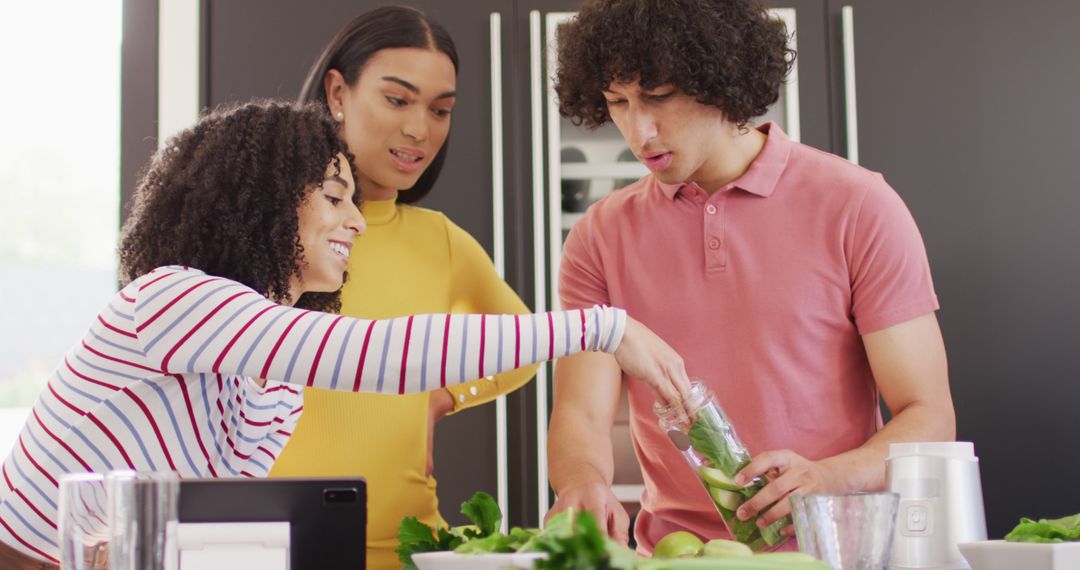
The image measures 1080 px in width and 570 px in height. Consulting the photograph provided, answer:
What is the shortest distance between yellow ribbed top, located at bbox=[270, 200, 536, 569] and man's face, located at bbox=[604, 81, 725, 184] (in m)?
0.54

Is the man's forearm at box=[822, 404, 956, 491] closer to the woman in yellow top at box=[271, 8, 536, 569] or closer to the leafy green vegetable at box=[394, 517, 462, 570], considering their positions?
the leafy green vegetable at box=[394, 517, 462, 570]

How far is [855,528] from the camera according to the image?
0.96 meters

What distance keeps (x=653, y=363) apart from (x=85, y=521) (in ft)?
2.11

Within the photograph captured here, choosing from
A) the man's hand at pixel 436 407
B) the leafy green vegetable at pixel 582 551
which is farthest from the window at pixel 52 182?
the leafy green vegetable at pixel 582 551

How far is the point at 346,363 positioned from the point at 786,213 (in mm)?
868

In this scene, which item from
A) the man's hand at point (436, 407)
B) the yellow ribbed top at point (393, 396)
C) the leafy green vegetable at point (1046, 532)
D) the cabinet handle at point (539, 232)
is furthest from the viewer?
the cabinet handle at point (539, 232)

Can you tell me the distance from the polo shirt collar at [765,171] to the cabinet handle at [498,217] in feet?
2.61

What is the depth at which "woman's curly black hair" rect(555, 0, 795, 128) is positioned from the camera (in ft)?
6.03

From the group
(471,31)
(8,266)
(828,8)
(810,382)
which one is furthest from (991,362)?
(8,266)

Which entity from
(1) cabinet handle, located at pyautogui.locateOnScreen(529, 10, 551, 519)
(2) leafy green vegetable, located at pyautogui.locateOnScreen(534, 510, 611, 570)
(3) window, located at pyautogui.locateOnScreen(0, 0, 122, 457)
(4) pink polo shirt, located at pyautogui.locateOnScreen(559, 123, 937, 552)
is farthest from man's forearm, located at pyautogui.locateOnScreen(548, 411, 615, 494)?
(3) window, located at pyautogui.locateOnScreen(0, 0, 122, 457)

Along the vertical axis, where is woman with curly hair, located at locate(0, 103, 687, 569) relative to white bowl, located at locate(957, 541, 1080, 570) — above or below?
above

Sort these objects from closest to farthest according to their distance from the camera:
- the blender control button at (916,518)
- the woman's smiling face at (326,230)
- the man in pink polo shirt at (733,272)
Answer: the blender control button at (916,518) → the woman's smiling face at (326,230) → the man in pink polo shirt at (733,272)

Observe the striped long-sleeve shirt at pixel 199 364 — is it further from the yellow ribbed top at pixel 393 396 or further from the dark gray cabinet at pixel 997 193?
the dark gray cabinet at pixel 997 193

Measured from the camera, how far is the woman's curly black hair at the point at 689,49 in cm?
184
